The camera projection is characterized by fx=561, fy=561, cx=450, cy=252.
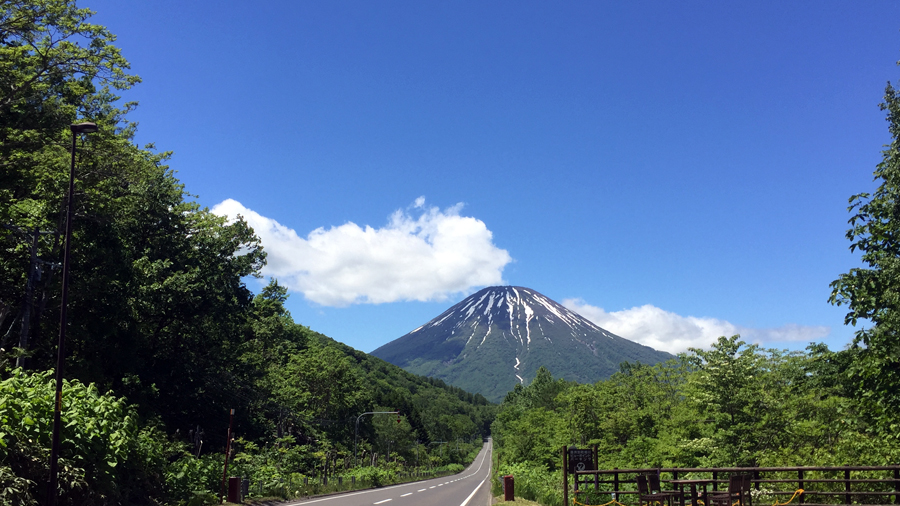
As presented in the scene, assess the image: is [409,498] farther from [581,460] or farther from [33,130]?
[33,130]

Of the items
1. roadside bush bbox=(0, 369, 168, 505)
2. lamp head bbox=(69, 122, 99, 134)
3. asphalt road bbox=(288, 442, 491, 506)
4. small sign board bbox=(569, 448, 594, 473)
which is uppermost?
lamp head bbox=(69, 122, 99, 134)

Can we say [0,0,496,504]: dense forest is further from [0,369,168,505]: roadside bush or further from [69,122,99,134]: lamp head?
[69,122,99,134]: lamp head

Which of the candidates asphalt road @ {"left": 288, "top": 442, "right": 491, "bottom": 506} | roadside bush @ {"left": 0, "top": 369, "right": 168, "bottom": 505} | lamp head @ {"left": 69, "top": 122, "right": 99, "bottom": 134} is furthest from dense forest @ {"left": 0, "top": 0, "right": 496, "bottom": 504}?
asphalt road @ {"left": 288, "top": 442, "right": 491, "bottom": 506}

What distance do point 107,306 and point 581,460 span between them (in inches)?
803

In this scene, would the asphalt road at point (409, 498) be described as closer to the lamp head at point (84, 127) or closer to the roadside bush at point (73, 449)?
the roadside bush at point (73, 449)

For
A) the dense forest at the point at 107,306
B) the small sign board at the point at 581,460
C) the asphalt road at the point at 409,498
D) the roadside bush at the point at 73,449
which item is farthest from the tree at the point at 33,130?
the small sign board at the point at 581,460

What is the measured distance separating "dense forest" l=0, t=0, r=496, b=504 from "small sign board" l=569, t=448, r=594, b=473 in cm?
Result: 1197

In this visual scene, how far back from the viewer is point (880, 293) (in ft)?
56.2

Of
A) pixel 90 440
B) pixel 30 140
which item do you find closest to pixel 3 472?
pixel 90 440

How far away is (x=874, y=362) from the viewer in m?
16.3

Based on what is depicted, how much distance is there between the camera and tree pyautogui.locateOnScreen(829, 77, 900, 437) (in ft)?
53.7

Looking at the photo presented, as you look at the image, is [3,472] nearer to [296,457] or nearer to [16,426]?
[16,426]

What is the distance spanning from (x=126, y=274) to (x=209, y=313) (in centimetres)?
735

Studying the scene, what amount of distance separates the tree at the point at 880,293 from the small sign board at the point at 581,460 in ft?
27.3
